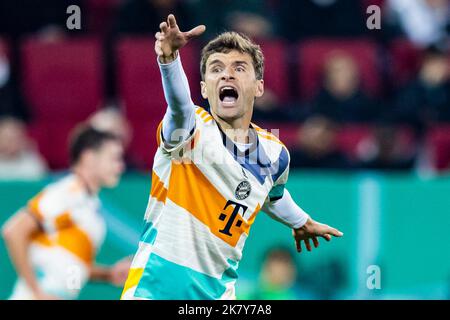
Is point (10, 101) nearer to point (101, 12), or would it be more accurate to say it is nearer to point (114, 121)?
point (114, 121)

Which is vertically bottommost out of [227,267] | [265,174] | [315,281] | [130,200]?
[315,281]

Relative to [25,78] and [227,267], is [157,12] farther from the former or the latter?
[227,267]

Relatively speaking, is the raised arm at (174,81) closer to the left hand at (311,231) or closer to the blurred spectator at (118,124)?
the left hand at (311,231)

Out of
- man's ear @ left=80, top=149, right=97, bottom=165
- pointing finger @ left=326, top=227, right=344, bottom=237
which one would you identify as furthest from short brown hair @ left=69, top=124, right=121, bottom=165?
pointing finger @ left=326, top=227, right=344, bottom=237

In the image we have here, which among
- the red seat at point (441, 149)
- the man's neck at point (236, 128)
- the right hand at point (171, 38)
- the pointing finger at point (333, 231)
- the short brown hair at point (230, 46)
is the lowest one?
the red seat at point (441, 149)

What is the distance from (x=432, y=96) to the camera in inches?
390

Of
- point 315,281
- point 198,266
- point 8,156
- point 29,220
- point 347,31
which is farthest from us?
point 347,31

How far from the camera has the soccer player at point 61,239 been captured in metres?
6.71

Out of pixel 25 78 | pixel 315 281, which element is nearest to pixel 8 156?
pixel 25 78

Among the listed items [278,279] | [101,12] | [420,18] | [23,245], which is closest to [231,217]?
[23,245]

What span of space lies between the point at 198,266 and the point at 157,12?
556 cm

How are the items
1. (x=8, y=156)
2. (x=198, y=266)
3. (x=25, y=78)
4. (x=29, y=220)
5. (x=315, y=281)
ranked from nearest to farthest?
(x=198, y=266) → (x=29, y=220) → (x=315, y=281) → (x=8, y=156) → (x=25, y=78)

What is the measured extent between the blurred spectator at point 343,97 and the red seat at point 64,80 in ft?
6.49
